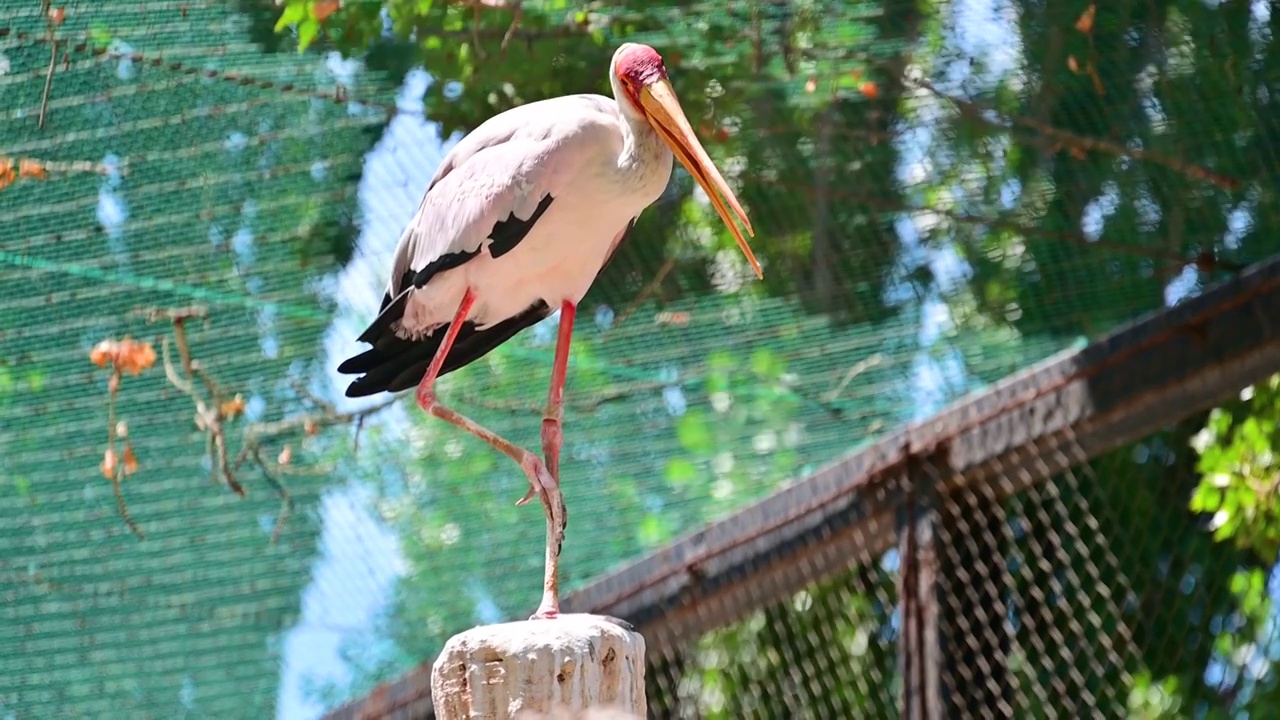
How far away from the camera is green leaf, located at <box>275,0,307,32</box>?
11.4 feet

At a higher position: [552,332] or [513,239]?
[513,239]

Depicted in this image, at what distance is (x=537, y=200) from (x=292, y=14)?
4.63ft

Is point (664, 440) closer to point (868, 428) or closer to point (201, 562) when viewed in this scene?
point (868, 428)

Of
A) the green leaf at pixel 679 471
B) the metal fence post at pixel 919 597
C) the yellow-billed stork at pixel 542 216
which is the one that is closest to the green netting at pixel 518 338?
the green leaf at pixel 679 471

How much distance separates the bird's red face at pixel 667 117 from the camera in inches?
87.7

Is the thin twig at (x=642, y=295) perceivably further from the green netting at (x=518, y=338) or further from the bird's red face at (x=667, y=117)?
the bird's red face at (x=667, y=117)

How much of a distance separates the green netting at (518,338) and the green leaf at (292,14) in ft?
0.12

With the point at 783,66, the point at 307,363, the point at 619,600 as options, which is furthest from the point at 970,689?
the point at 307,363

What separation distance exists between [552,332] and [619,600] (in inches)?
43.1

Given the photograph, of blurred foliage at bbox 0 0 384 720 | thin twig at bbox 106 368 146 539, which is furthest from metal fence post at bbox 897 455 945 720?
thin twig at bbox 106 368 146 539

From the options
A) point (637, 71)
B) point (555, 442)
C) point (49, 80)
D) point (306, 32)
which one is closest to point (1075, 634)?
point (555, 442)

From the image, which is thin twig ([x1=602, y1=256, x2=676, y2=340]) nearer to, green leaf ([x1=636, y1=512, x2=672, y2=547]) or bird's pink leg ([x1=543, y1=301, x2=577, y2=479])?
green leaf ([x1=636, y1=512, x2=672, y2=547])

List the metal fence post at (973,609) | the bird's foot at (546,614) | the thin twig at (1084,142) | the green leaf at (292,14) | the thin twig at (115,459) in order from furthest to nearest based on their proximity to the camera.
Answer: the thin twig at (115,459), the green leaf at (292,14), the thin twig at (1084,142), the metal fence post at (973,609), the bird's foot at (546,614)

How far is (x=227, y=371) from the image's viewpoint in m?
3.71
